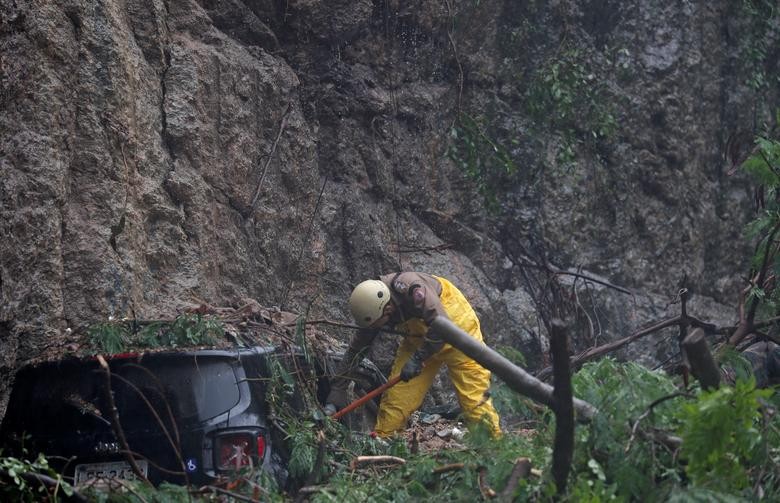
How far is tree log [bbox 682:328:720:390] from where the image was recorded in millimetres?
3574

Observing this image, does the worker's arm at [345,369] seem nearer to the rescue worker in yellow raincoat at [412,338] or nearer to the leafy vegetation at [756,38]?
the rescue worker in yellow raincoat at [412,338]

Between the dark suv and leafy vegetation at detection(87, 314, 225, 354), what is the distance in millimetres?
654

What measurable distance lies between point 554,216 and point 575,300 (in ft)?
3.64

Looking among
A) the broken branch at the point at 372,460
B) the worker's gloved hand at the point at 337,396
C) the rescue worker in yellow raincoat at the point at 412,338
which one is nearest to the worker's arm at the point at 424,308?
the rescue worker in yellow raincoat at the point at 412,338

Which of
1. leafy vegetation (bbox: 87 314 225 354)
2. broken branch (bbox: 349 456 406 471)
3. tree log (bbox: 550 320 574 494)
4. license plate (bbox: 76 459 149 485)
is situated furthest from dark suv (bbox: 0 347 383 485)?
tree log (bbox: 550 320 574 494)

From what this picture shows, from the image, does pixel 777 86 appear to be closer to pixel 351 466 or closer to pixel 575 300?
pixel 575 300

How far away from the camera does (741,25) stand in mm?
12695

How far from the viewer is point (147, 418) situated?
4.59m

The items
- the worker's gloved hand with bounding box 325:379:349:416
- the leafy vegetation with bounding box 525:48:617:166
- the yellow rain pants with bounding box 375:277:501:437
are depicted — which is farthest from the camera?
the leafy vegetation with bounding box 525:48:617:166

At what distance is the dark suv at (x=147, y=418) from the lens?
455cm

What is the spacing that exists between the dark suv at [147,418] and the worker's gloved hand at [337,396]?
137 cm

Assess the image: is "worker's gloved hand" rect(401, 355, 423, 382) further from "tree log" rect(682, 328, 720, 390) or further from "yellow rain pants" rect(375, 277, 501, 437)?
"tree log" rect(682, 328, 720, 390)

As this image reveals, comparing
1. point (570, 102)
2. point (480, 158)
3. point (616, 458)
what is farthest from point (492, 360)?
point (570, 102)

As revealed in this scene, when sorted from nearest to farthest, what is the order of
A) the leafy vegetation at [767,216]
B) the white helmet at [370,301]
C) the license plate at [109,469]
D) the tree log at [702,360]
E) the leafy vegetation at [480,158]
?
the tree log at [702,360], the license plate at [109,469], the leafy vegetation at [767,216], the white helmet at [370,301], the leafy vegetation at [480,158]
